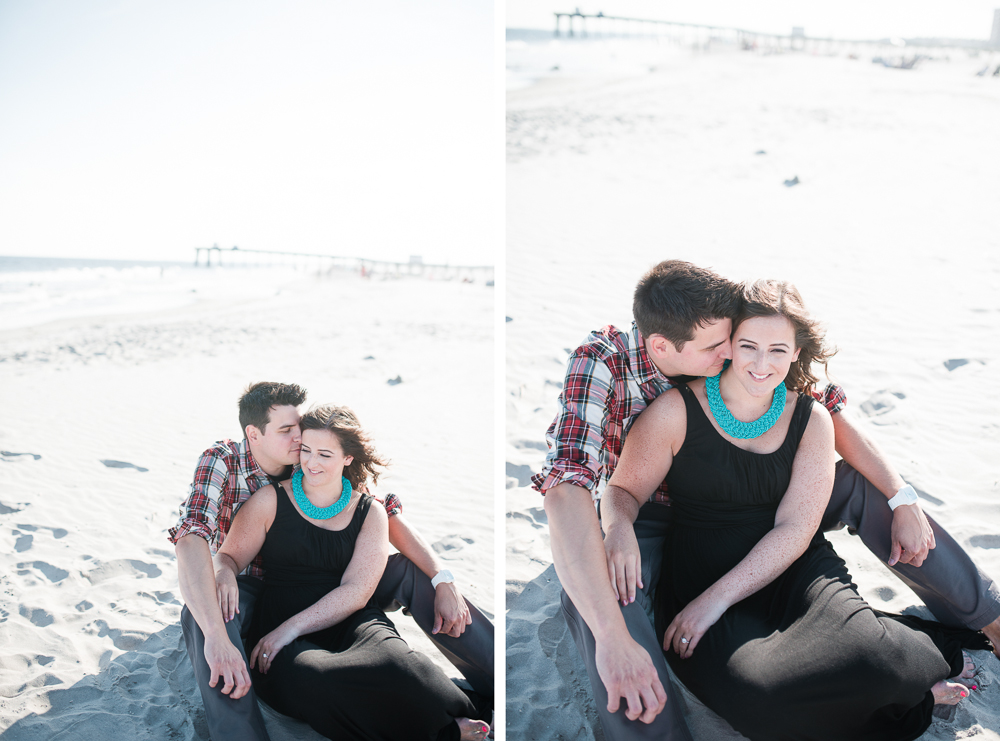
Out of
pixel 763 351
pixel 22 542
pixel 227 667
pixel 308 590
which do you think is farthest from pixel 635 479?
pixel 22 542

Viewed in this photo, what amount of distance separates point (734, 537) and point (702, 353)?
1.80 ft

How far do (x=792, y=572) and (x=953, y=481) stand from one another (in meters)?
2.06

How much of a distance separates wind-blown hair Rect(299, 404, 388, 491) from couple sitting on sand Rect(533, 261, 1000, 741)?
21.5 inches

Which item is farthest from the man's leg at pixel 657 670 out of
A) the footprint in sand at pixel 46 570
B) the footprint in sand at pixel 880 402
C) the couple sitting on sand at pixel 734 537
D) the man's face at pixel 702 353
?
the footprint in sand at pixel 880 402

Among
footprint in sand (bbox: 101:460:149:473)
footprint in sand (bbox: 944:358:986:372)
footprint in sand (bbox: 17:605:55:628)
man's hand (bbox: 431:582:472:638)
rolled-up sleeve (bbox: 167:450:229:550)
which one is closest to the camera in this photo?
rolled-up sleeve (bbox: 167:450:229:550)

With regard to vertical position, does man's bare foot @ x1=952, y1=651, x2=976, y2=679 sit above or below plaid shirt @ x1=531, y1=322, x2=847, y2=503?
below

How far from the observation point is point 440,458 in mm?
5328

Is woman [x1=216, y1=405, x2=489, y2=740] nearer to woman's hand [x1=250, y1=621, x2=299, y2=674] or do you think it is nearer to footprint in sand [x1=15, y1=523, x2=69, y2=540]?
woman's hand [x1=250, y1=621, x2=299, y2=674]

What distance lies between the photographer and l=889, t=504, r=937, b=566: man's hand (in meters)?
2.13

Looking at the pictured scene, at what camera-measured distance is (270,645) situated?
2006mm

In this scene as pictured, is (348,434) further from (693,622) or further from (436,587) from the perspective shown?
(693,622)

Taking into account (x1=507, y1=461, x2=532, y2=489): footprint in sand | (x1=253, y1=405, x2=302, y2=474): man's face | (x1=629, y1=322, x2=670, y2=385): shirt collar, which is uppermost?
(x1=629, y1=322, x2=670, y2=385): shirt collar

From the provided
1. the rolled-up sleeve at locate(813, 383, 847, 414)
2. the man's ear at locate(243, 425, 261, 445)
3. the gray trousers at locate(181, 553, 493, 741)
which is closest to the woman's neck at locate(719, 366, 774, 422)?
the rolled-up sleeve at locate(813, 383, 847, 414)

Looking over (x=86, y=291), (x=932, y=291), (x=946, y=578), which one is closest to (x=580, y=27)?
(x=86, y=291)
